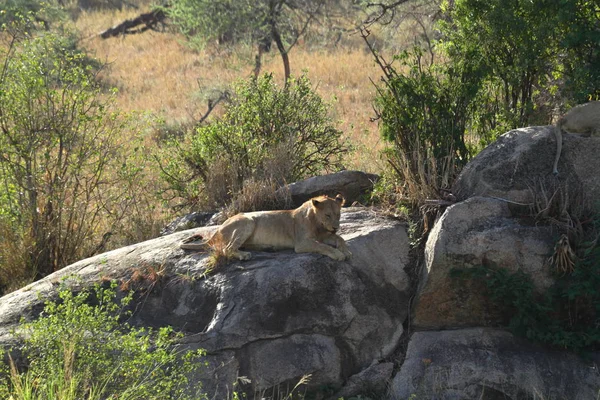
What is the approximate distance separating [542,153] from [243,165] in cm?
474

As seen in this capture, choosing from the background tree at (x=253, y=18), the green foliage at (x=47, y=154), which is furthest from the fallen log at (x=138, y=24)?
the green foliage at (x=47, y=154)

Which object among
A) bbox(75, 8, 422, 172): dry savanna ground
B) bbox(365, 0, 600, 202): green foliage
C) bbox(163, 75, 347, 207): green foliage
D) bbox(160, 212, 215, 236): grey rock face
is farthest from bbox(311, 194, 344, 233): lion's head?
bbox(75, 8, 422, 172): dry savanna ground

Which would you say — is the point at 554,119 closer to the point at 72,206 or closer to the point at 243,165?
the point at 243,165

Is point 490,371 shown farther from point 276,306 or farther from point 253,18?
point 253,18

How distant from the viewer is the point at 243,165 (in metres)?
12.2

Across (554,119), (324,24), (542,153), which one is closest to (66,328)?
(542,153)

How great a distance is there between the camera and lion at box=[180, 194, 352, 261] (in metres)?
8.58

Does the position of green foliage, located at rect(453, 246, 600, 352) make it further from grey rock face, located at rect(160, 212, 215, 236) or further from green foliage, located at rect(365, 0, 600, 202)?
grey rock face, located at rect(160, 212, 215, 236)

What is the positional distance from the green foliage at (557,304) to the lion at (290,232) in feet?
4.95

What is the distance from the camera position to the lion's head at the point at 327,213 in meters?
8.52

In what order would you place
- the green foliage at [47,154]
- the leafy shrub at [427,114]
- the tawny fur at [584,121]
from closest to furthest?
the tawny fur at [584,121], the leafy shrub at [427,114], the green foliage at [47,154]

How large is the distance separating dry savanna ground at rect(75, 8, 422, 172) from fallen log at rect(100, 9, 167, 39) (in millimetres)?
822

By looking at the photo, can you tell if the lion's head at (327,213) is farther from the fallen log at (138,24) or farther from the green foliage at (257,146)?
the fallen log at (138,24)

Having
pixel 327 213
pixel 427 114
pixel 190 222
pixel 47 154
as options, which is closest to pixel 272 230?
pixel 327 213
